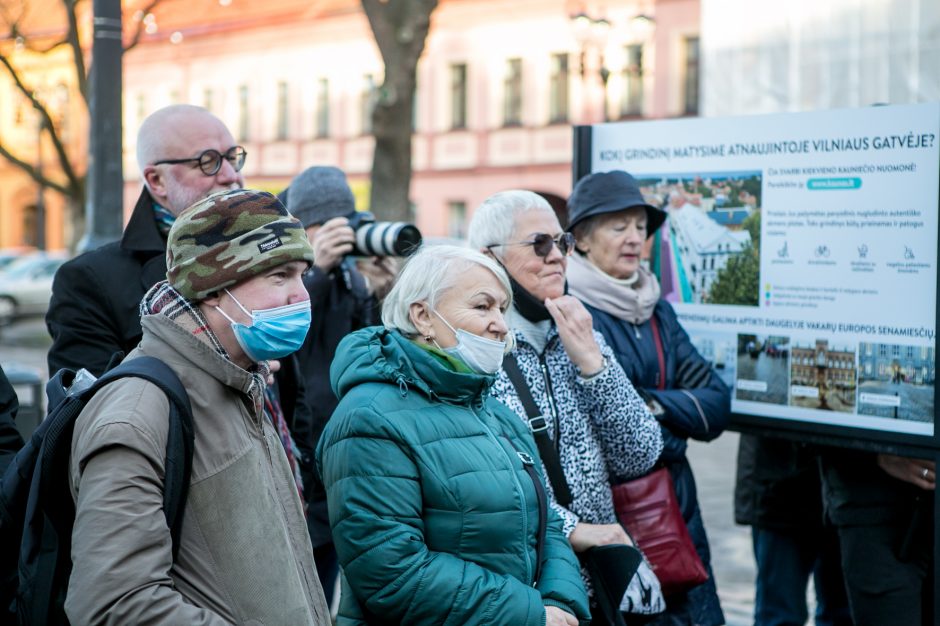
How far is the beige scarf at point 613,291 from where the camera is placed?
4.16 meters

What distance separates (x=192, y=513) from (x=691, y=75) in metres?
29.7

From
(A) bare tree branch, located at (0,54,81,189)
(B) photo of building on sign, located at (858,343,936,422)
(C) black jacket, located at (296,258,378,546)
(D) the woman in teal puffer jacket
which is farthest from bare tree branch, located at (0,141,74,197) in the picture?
(D) the woman in teal puffer jacket

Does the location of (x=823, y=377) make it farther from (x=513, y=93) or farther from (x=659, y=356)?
(x=513, y=93)

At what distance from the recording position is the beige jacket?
80.9 inches

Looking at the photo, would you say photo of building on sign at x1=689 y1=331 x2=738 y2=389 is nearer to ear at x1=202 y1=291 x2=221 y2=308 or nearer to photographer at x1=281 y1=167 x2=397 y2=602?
photographer at x1=281 y1=167 x2=397 y2=602

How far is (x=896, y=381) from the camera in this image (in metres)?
3.88

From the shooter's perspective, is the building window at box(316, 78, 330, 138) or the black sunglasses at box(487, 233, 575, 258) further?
the building window at box(316, 78, 330, 138)

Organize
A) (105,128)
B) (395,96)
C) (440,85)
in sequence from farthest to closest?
(440,85), (395,96), (105,128)

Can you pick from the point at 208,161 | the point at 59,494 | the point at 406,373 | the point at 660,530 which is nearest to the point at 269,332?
the point at 59,494

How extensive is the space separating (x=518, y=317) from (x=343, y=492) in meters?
1.16

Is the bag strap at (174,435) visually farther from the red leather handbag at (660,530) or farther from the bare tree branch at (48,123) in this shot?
the bare tree branch at (48,123)

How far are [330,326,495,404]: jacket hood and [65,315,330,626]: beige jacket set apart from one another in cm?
49

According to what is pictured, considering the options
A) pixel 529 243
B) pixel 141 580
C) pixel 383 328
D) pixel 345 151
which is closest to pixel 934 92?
pixel 529 243

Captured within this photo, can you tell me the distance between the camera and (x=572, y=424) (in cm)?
367
